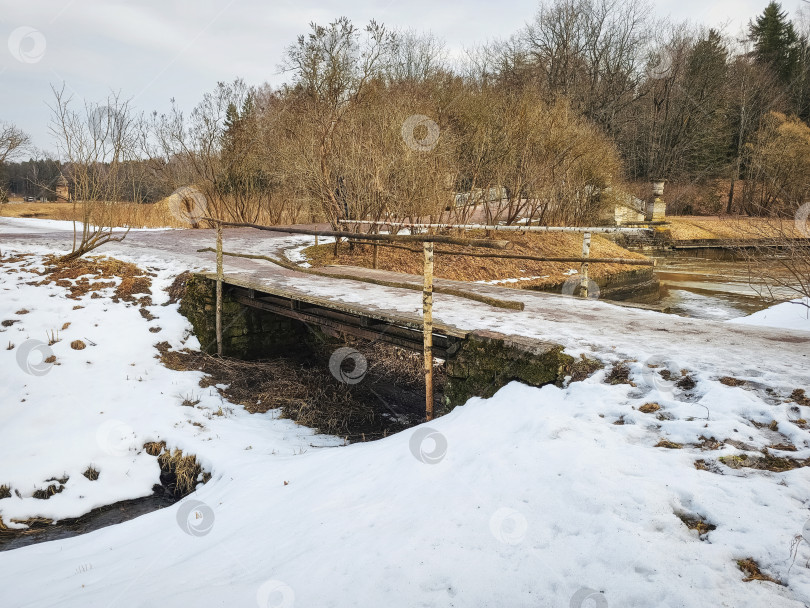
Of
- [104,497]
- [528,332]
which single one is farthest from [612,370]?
[104,497]

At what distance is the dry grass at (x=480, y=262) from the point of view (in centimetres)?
1370

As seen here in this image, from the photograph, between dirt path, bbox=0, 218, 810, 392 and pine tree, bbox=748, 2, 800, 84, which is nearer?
dirt path, bbox=0, 218, 810, 392

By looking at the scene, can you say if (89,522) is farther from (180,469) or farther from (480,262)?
(480,262)

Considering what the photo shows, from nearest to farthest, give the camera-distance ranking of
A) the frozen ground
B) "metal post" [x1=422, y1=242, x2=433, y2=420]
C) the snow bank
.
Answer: the frozen ground
"metal post" [x1=422, y1=242, x2=433, y2=420]
the snow bank

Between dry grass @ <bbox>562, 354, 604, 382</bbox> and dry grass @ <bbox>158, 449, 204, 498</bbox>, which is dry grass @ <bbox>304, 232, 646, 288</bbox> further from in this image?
dry grass @ <bbox>562, 354, 604, 382</bbox>

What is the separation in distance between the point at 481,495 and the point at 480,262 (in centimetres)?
1242

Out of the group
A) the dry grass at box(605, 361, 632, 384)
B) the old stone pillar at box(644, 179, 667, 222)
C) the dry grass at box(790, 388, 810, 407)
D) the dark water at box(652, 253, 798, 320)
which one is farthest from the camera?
the old stone pillar at box(644, 179, 667, 222)

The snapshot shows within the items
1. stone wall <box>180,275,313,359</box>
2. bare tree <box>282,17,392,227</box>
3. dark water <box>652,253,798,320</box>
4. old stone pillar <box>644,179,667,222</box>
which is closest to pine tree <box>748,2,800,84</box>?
old stone pillar <box>644,179,667,222</box>

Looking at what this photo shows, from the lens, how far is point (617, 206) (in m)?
24.2

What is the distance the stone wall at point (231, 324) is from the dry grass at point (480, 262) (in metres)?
2.99

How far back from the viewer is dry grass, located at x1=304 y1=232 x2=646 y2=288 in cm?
1370

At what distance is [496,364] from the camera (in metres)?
4.84

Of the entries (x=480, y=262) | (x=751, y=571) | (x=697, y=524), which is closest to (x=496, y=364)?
(x=697, y=524)

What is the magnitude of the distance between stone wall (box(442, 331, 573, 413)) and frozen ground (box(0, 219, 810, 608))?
0.53 ft
